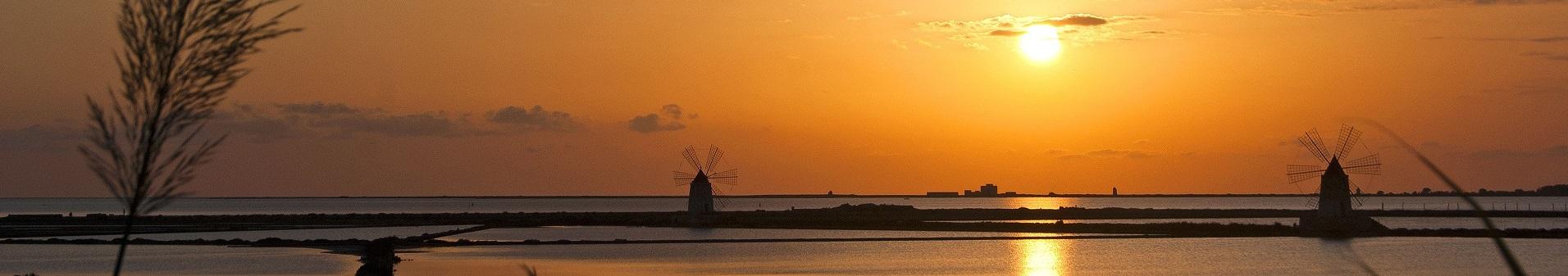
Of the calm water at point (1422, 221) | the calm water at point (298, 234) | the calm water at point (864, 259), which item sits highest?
the calm water at point (1422, 221)

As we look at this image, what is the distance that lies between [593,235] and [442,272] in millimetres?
27358

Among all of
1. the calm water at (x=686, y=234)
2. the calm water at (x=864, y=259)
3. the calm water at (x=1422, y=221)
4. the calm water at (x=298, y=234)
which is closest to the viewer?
the calm water at (x=864, y=259)

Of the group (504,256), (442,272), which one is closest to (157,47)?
(442,272)

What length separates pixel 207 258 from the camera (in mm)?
43938

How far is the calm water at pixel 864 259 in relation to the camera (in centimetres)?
3969

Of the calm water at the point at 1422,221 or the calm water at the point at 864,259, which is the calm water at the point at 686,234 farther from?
the calm water at the point at 1422,221

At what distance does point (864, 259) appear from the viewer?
149ft

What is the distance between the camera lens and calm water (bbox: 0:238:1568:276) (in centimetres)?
3969

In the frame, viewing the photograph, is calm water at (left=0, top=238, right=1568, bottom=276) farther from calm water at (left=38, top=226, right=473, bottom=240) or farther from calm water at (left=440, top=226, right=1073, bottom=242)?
calm water at (left=38, top=226, right=473, bottom=240)

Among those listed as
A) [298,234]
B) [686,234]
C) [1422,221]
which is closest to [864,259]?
[686,234]

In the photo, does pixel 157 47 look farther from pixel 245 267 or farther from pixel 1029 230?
pixel 1029 230

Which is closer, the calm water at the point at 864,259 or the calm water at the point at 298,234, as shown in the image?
the calm water at the point at 864,259

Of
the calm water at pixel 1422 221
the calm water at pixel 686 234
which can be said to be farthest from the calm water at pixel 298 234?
the calm water at pixel 1422 221

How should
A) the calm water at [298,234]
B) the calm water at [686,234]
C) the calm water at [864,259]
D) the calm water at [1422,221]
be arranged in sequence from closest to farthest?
the calm water at [864,259] < the calm water at [298,234] < the calm water at [686,234] < the calm water at [1422,221]
